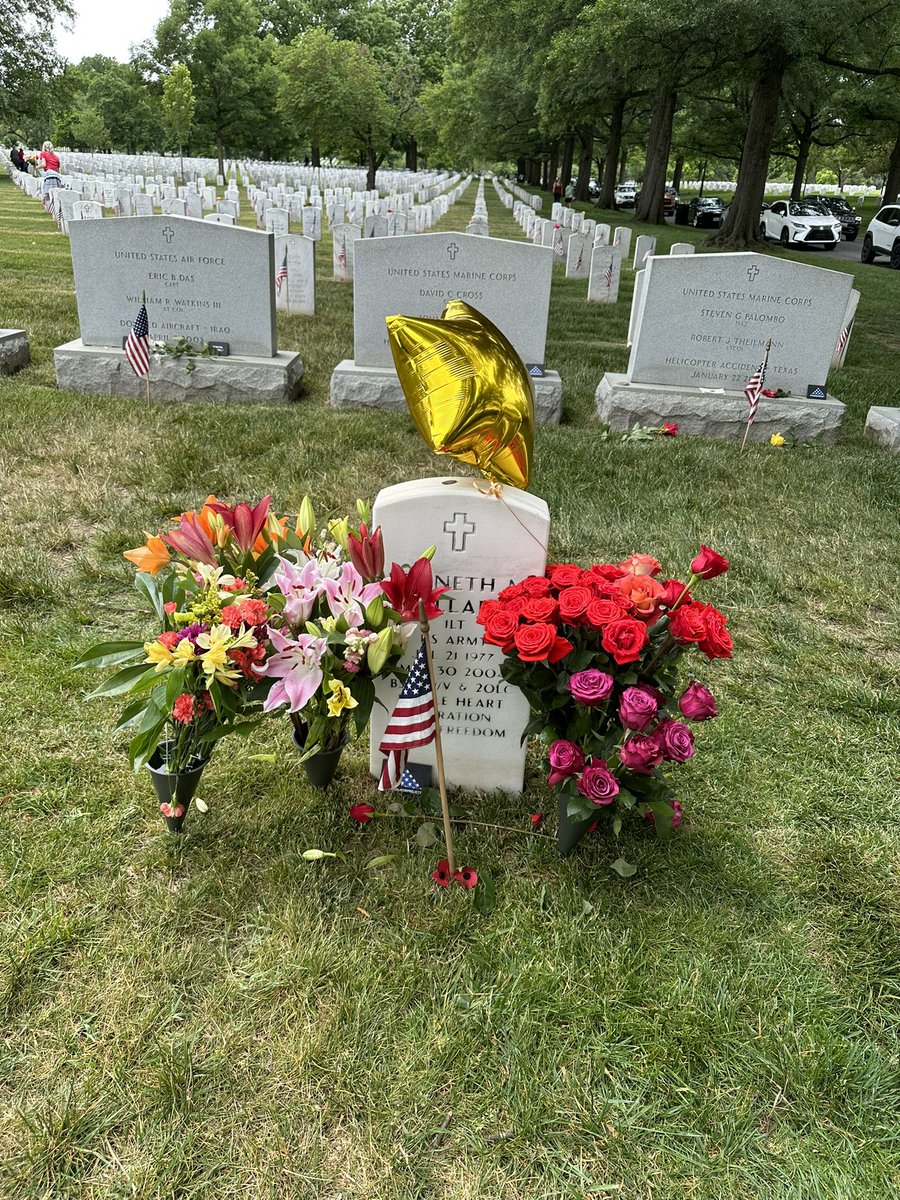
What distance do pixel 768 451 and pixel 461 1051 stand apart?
583 cm

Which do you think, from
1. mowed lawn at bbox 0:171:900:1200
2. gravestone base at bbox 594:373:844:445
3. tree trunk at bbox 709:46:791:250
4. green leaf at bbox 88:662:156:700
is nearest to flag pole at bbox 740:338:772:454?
gravestone base at bbox 594:373:844:445

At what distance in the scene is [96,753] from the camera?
9.76ft

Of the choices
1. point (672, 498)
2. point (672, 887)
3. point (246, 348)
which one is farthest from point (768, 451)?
point (672, 887)

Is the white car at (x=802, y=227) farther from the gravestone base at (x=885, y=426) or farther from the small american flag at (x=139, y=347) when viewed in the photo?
the small american flag at (x=139, y=347)

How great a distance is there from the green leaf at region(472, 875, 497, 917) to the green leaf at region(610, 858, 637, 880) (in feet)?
1.26

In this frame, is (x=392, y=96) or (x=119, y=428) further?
(x=392, y=96)

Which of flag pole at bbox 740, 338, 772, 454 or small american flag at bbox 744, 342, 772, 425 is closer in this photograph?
small american flag at bbox 744, 342, 772, 425

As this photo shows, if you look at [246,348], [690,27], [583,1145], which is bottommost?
[583,1145]

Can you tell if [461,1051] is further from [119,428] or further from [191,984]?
[119,428]

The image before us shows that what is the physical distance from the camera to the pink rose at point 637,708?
2.29m

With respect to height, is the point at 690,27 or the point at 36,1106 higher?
the point at 690,27

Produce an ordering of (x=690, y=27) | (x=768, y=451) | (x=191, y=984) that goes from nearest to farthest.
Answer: (x=191, y=984) < (x=768, y=451) < (x=690, y=27)

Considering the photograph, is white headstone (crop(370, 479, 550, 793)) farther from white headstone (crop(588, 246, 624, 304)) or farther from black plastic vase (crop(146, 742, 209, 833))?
white headstone (crop(588, 246, 624, 304))

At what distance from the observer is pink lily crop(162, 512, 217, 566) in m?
2.54
